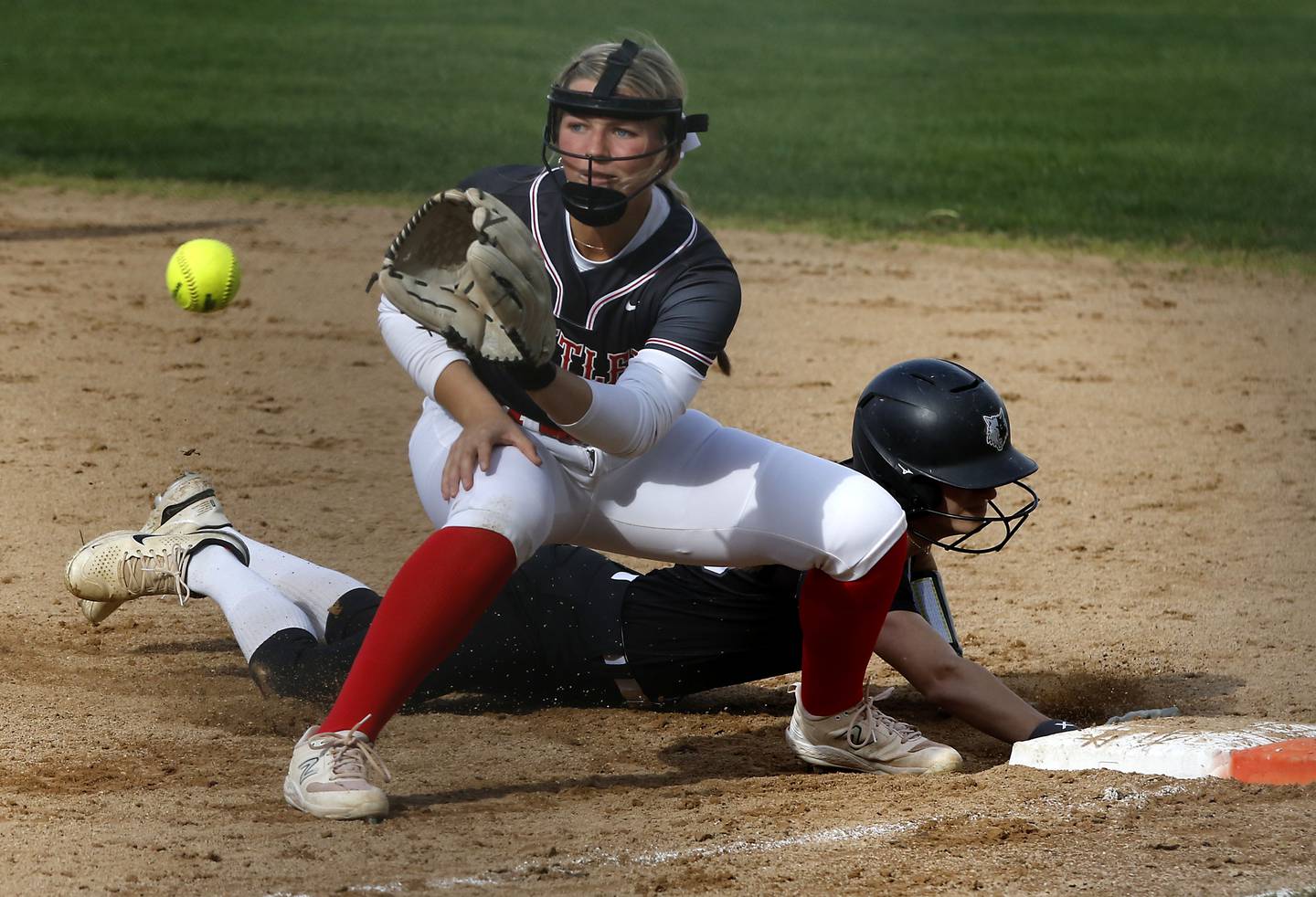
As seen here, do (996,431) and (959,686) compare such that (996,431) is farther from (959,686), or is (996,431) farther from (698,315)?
(698,315)

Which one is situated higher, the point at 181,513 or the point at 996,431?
the point at 996,431

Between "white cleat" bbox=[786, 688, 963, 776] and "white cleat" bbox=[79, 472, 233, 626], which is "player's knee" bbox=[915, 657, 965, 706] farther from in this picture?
"white cleat" bbox=[79, 472, 233, 626]

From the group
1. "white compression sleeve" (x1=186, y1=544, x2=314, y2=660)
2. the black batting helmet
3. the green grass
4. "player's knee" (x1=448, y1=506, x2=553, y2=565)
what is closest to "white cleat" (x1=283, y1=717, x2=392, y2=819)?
"player's knee" (x1=448, y1=506, x2=553, y2=565)

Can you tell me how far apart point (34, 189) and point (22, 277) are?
218cm

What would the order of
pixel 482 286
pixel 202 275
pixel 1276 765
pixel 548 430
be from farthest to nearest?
pixel 202 275
pixel 548 430
pixel 1276 765
pixel 482 286

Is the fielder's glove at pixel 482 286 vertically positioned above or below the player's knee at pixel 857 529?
above

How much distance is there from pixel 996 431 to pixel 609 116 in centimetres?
97

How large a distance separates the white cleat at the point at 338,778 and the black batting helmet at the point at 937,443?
1.20 meters

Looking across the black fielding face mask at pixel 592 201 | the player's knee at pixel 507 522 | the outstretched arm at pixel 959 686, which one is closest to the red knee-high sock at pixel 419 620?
the player's knee at pixel 507 522

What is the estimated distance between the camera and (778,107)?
13141 mm

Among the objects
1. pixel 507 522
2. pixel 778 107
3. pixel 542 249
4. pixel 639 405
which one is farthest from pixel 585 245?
pixel 778 107

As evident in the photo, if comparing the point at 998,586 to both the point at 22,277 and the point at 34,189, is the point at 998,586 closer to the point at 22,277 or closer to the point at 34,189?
the point at 22,277

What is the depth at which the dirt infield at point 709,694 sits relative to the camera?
2.30m

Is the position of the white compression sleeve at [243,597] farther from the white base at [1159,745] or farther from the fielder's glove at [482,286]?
the white base at [1159,745]
